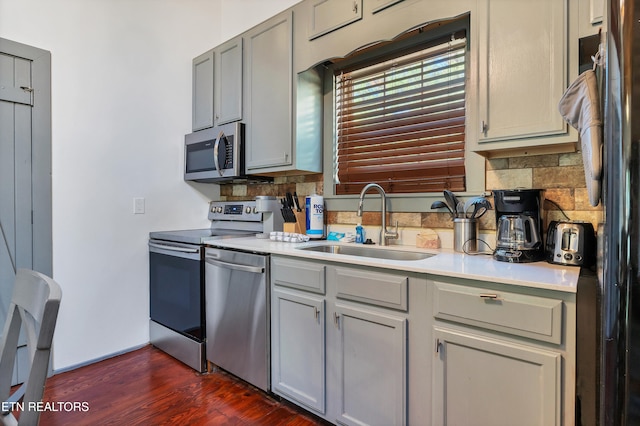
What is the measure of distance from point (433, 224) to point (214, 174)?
1.67 meters

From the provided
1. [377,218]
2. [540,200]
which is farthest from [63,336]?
[540,200]

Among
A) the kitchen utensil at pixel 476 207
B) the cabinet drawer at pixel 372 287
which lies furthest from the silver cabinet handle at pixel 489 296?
the kitchen utensil at pixel 476 207

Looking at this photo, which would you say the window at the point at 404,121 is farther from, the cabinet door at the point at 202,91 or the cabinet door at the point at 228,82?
the cabinet door at the point at 202,91

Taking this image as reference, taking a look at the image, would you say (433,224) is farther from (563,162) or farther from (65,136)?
(65,136)

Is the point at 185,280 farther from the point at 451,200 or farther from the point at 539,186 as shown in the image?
the point at 539,186

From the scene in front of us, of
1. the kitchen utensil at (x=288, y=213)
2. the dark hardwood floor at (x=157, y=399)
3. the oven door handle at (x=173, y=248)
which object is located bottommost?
the dark hardwood floor at (x=157, y=399)

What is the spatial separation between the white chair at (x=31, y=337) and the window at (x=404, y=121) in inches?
69.9

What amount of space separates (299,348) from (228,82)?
6.61 ft

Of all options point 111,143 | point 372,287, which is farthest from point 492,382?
point 111,143

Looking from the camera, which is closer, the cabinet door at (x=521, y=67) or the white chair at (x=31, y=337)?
the white chair at (x=31, y=337)

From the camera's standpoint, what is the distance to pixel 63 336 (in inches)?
87.7

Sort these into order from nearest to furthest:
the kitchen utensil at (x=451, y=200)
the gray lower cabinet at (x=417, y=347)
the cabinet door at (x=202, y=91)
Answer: the gray lower cabinet at (x=417, y=347) → the kitchen utensil at (x=451, y=200) → the cabinet door at (x=202, y=91)

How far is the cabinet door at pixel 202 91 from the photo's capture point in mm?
2760

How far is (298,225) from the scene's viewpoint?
2.39 m
